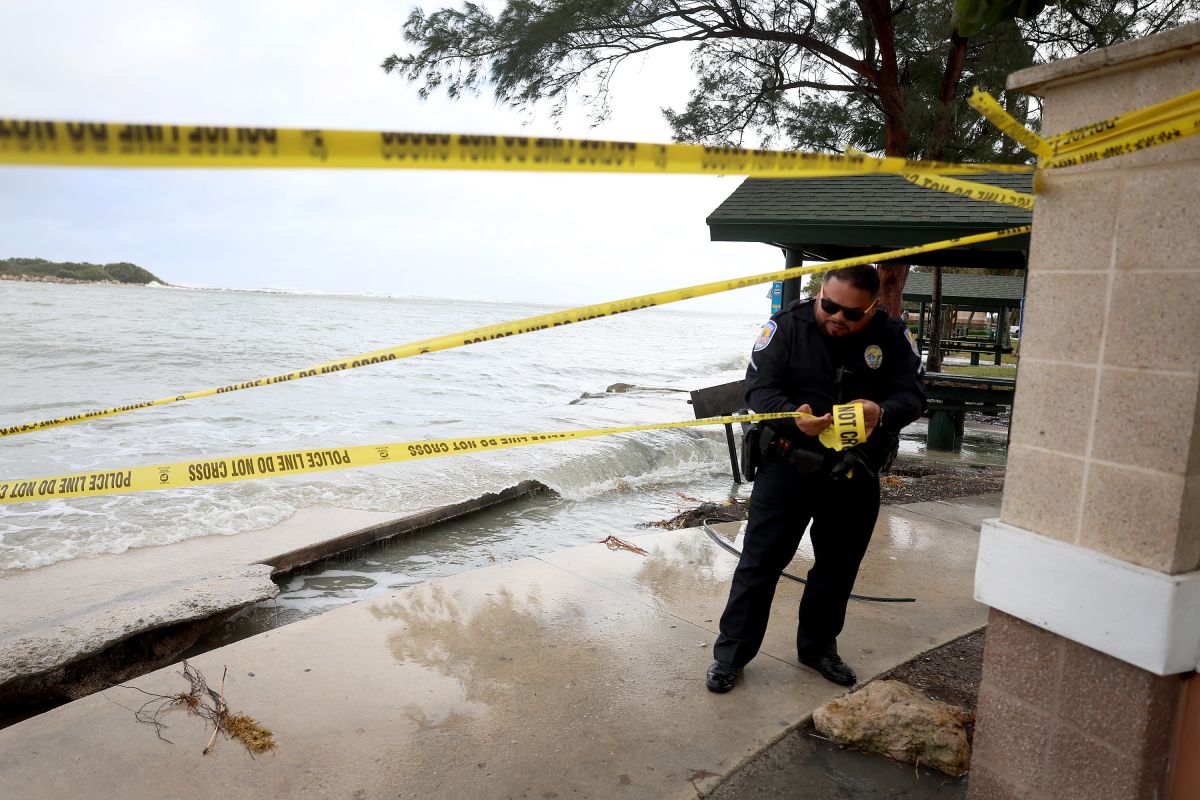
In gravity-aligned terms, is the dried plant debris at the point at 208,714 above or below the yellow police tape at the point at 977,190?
below

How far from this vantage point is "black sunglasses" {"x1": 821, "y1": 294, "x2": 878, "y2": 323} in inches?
112

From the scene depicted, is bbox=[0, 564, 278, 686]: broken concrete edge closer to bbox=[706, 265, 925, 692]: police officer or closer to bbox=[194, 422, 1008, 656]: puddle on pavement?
bbox=[194, 422, 1008, 656]: puddle on pavement

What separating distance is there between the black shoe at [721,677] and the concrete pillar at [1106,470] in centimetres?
109

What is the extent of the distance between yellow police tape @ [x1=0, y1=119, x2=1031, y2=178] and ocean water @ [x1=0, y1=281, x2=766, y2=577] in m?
4.52

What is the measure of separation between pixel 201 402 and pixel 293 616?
10.4m

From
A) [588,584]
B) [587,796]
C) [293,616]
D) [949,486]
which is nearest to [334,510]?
[293,616]

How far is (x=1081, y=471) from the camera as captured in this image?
1.93 m

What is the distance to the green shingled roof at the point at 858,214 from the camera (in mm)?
7012

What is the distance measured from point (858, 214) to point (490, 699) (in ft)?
19.5

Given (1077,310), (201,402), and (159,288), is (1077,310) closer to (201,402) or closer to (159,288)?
(201,402)

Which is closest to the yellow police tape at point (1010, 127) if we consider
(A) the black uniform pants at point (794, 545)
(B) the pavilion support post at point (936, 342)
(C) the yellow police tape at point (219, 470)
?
(A) the black uniform pants at point (794, 545)

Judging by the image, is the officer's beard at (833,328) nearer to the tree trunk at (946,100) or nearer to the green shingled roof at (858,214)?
the green shingled roof at (858,214)

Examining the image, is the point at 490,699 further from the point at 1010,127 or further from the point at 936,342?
the point at 936,342

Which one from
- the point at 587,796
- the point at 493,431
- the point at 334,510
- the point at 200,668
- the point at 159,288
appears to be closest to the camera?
the point at 587,796
